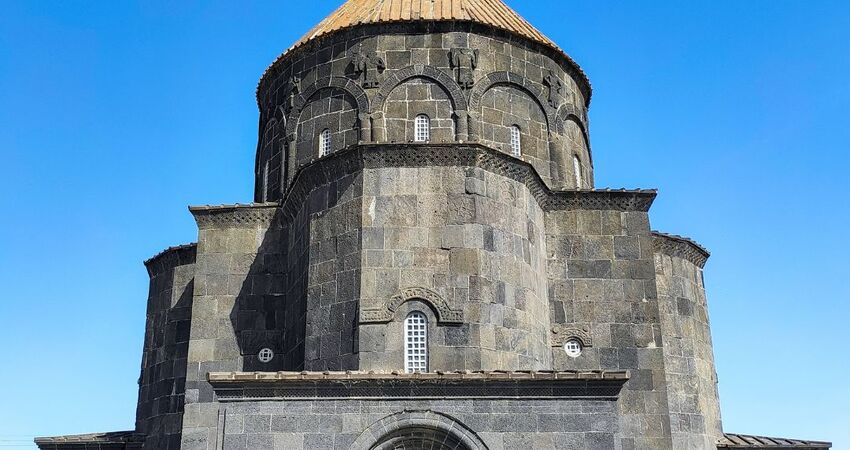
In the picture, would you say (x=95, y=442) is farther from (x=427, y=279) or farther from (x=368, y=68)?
(x=368, y=68)

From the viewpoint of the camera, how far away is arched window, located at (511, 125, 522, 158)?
63.1ft

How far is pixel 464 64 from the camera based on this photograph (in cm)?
1908

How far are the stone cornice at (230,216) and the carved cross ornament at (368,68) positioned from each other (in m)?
3.37

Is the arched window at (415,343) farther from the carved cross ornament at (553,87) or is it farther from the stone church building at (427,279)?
the carved cross ornament at (553,87)

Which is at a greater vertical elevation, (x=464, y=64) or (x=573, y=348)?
(x=464, y=64)

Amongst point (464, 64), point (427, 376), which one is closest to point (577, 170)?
point (464, 64)

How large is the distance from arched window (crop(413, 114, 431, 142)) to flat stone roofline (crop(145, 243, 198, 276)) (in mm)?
5811

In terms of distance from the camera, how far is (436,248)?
16297 mm

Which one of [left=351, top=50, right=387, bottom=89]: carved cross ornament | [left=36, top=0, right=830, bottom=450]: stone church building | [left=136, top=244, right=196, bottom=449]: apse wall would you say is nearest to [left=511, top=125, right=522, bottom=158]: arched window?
[left=36, top=0, right=830, bottom=450]: stone church building

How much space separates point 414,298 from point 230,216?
5519mm

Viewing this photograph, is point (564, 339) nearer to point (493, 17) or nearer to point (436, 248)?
point (436, 248)

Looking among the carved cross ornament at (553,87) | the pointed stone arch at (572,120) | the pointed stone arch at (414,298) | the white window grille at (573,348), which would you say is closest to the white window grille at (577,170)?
the pointed stone arch at (572,120)

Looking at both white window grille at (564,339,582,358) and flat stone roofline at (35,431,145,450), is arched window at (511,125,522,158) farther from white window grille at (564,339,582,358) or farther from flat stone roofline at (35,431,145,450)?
flat stone roofline at (35,431,145,450)

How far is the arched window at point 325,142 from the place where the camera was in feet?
63.8
